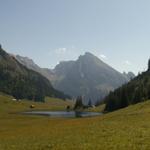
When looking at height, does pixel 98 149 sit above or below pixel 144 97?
below

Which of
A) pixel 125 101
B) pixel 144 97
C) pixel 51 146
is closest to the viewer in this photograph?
pixel 51 146

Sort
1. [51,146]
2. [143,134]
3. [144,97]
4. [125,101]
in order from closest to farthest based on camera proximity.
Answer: [51,146]
[143,134]
[144,97]
[125,101]

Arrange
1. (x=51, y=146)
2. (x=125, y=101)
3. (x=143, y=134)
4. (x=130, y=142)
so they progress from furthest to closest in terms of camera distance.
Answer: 1. (x=125, y=101)
2. (x=143, y=134)
3. (x=51, y=146)
4. (x=130, y=142)

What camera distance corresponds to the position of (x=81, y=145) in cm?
3173

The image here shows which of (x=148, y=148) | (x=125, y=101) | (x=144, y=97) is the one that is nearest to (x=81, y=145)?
(x=148, y=148)

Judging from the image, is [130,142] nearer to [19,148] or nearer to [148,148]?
[148,148]

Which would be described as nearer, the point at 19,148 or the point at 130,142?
the point at 130,142

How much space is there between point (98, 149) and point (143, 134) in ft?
29.2

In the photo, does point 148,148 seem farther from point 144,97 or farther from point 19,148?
point 144,97

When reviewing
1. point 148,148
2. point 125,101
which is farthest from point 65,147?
point 125,101

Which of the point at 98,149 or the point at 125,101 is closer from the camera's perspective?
the point at 98,149

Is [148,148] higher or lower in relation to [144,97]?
lower

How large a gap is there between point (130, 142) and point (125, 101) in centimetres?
16241

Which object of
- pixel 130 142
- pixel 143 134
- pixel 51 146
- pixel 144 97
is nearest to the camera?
pixel 130 142
